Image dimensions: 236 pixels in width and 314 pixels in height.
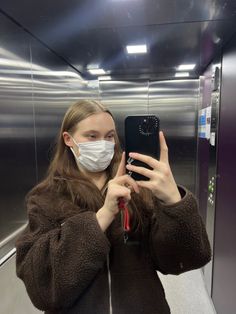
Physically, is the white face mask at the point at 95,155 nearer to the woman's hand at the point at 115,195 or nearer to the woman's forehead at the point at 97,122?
the woman's forehead at the point at 97,122

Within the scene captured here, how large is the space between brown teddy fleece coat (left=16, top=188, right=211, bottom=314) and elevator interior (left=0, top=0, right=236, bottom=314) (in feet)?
2.65

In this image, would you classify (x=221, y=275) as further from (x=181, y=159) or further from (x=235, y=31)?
(x=235, y=31)

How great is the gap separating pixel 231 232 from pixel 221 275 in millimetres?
459

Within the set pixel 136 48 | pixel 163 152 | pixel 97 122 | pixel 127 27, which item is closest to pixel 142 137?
pixel 163 152

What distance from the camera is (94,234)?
66cm

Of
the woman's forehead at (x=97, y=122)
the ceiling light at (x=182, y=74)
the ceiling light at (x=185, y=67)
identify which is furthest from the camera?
the ceiling light at (x=182, y=74)

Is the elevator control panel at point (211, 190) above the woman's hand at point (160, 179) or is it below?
below

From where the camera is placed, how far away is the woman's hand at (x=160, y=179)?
61 cm

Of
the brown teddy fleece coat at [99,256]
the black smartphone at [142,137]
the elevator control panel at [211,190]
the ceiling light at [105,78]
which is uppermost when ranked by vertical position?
the ceiling light at [105,78]

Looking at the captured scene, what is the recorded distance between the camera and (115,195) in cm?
65

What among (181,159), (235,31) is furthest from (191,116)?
(235,31)

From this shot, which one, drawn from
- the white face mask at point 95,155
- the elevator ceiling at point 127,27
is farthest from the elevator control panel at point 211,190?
the white face mask at point 95,155

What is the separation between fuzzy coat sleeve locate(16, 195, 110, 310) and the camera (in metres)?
0.64

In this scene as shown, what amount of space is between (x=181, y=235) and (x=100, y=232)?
0.69ft
